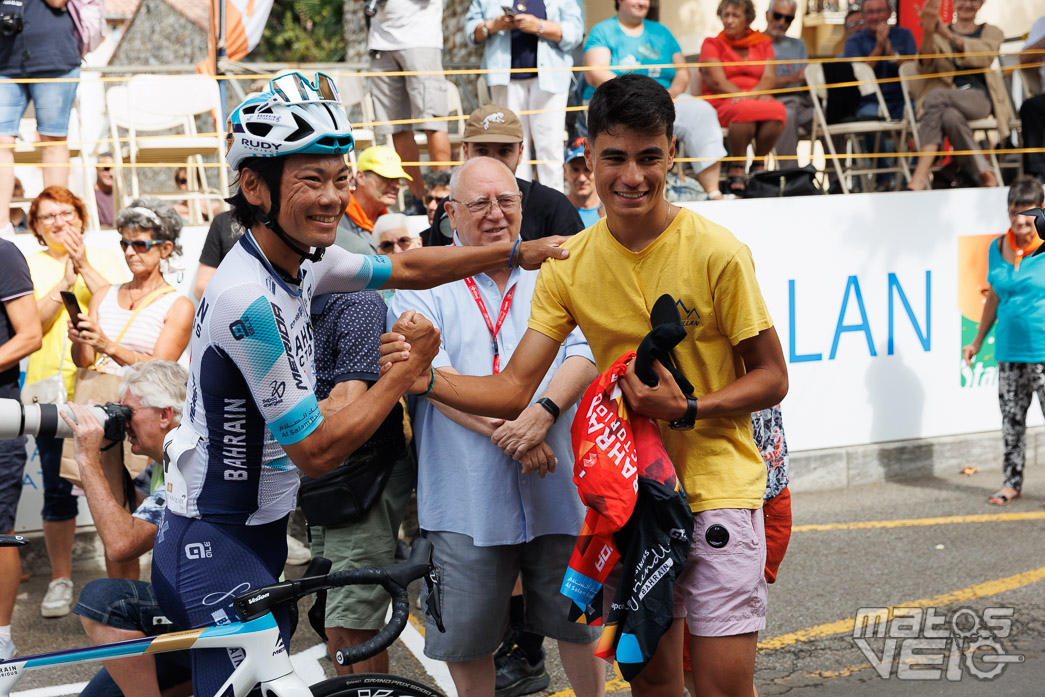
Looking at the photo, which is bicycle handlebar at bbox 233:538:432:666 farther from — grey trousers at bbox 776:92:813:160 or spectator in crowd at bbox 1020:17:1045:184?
spectator in crowd at bbox 1020:17:1045:184

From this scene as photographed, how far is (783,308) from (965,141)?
123 inches

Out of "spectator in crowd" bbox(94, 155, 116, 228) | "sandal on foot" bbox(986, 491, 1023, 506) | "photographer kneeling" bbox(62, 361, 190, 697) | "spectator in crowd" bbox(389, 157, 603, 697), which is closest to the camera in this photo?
"photographer kneeling" bbox(62, 361, 190, 697)

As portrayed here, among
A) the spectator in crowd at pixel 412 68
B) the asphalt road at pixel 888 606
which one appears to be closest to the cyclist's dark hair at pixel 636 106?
the asphalt road at pixel 888 606

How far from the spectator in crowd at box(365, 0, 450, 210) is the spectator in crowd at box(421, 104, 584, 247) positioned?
2806 mm

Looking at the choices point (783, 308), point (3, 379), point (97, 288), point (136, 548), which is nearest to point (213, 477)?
point (136, 548)

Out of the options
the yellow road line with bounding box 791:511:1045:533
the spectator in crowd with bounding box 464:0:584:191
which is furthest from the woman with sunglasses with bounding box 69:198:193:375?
the yellow road line with bounding box 791:511:1045:533

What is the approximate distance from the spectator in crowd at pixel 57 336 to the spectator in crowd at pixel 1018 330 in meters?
5.85

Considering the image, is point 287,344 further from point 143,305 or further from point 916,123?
point 916,123

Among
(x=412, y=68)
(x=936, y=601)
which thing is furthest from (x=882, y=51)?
→ (x=936, y=601)

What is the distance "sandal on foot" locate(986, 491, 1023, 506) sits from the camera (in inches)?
284

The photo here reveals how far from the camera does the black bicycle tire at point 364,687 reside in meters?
2.62

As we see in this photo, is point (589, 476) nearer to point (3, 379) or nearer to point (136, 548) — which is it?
point (136, 548)

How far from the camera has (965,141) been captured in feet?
31.1

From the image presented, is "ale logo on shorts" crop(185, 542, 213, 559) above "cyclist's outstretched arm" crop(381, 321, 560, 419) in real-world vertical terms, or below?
below
